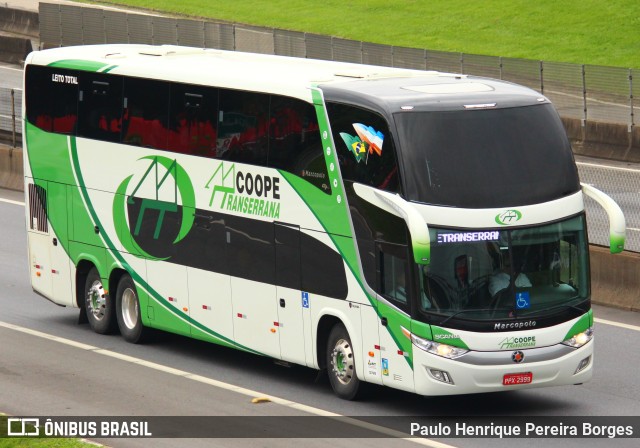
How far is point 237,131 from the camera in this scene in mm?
17328

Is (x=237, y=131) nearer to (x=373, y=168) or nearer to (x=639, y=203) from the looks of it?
(x=373, y=168)

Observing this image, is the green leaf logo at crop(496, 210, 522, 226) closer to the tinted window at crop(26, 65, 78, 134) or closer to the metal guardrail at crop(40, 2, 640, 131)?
the tinted window at crop(26, 65, 78, 134)

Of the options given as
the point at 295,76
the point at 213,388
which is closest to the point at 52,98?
the point at 295,76

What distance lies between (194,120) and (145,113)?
109 cm

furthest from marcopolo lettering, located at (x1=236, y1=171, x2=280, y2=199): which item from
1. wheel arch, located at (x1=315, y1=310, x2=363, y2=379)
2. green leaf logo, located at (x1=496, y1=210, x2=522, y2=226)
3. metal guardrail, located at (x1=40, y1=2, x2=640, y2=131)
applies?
metal guardrail, located at (x1=40, y1=2, x2=640, y2=131)

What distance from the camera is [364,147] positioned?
15.3 meters

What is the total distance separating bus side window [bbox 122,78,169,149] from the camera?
732 inches

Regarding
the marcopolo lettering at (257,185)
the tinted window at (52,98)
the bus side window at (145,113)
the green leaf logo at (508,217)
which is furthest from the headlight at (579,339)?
the tinted window at (52,98)

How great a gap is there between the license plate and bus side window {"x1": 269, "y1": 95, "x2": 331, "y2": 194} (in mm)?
2891

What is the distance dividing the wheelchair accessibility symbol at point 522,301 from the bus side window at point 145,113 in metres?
5.80

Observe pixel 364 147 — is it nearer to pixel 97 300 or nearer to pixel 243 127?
pixel 243 127

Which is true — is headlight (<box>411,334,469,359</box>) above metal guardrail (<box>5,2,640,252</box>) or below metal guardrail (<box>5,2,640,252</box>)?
below

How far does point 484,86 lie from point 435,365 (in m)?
3.20

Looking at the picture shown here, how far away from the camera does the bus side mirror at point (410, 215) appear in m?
14.0
